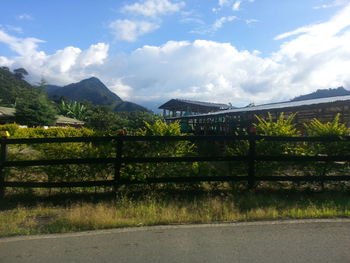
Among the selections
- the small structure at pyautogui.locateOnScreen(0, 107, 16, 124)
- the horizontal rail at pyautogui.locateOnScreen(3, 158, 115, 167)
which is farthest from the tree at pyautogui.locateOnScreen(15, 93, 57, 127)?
the horizontal rail at pyautogui.locateOnScreen(3, 158, 115, 167)

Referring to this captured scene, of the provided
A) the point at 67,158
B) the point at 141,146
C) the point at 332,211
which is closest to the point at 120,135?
the point at 141,146

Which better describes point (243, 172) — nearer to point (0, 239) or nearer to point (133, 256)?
point (133, 256)

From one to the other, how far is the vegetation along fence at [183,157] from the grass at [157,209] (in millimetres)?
309

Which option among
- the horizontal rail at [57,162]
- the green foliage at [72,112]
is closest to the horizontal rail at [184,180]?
the horizontal rail at [57,162]

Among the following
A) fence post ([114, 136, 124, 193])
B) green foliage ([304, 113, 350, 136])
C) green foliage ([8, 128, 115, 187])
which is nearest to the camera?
fence post ([114, 136, 124, 193])

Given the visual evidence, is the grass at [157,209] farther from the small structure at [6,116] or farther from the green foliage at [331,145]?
the small structure at [6,116]

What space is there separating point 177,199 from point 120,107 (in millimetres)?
149024

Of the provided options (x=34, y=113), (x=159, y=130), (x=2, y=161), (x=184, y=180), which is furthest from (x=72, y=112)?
(x=184, y=180)

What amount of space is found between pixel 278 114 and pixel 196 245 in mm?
15179

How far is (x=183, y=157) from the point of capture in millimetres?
5922

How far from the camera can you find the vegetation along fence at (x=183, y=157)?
575 cm

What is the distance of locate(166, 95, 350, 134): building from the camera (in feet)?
44.0

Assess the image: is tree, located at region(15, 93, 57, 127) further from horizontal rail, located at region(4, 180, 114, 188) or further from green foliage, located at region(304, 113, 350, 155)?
green foliage, located at region(304, 113, 350, 155)

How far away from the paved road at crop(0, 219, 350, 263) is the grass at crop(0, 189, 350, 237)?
10.9 inches
